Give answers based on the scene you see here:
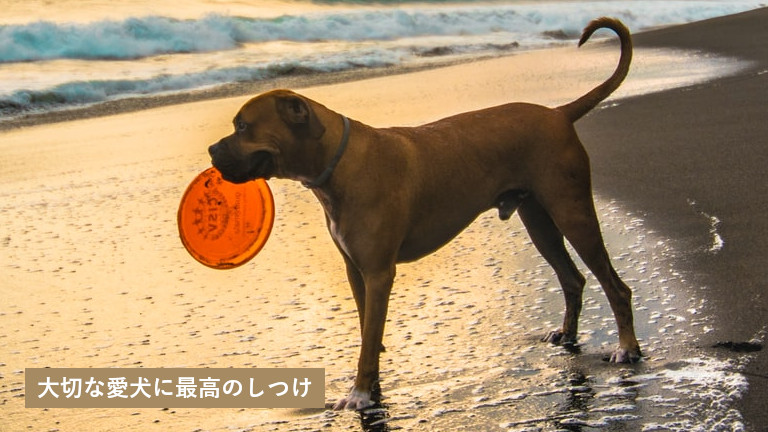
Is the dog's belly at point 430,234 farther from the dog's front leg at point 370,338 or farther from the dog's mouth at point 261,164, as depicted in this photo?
the dog's mouth at point 261,164

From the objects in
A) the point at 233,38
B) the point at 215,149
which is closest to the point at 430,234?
the point at 215,149

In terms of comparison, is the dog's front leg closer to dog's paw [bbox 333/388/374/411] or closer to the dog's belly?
dog's paw [bbox 333/388/374/411]

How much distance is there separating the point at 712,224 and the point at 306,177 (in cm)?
270

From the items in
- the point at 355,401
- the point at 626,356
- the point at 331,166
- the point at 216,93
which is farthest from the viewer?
the point at 216,93

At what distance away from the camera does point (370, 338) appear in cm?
411

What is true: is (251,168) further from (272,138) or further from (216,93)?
(216,93)

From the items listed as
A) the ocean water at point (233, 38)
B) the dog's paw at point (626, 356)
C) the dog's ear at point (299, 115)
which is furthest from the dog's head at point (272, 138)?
the ocean water at point (233, 38)

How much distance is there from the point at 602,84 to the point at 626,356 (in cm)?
112

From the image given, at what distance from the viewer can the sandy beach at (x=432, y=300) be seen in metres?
3.96

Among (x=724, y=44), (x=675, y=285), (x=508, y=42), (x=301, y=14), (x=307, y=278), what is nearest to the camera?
(x=675, y=285)

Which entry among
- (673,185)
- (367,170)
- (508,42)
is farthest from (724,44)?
(367,170)

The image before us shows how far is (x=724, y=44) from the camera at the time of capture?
15766 mm

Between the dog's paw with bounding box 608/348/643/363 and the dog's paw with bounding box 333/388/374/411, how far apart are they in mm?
947

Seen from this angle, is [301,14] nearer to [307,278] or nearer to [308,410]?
[307,278]
